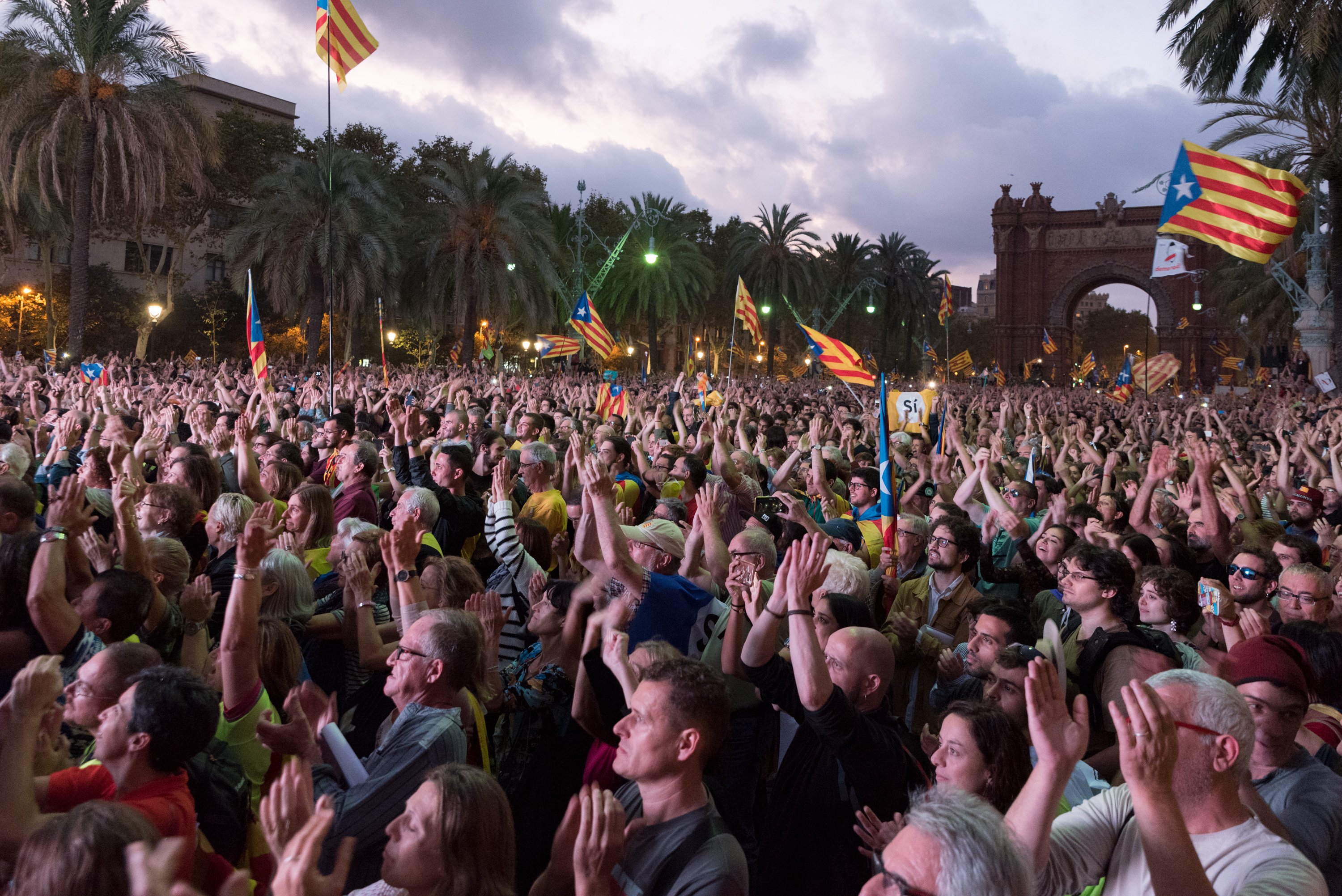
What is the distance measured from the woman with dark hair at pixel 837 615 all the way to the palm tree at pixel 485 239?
92.8 ft

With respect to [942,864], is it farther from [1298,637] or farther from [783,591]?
[1298,637]

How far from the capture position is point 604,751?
3.44m

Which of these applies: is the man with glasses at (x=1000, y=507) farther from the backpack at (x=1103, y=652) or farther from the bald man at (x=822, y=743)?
the bald man at (x=822, y=743)

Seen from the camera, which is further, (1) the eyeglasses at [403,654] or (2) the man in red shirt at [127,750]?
(1) the eyeglasses at [403,654]

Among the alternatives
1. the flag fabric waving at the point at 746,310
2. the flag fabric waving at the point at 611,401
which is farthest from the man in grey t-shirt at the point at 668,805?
the flag fabric waving at the point at 746,310

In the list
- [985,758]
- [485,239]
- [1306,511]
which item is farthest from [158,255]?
[985,758]

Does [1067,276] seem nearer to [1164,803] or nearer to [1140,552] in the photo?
[1140,552]

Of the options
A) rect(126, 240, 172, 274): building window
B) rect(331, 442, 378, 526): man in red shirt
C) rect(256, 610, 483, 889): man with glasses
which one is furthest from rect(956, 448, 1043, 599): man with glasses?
rect(126, 240, 172, 274): building window

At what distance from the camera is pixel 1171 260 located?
14711 mm

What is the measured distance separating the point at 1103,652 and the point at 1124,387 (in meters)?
19.9

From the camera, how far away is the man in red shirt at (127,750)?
2.46m

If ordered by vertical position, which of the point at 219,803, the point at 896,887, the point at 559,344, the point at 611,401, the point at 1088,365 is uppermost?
the point at 1088,365

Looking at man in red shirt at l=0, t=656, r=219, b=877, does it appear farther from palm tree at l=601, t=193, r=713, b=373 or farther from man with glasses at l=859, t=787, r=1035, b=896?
palm tree at l=601, t=193, r=713, b=373

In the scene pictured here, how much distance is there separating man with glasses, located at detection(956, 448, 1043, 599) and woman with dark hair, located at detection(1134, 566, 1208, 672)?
1.28m
